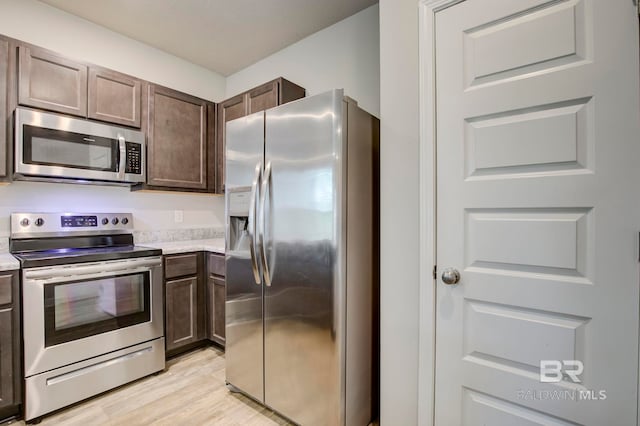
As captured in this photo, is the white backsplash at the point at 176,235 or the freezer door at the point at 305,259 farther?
the white backsplash at the point at 176,235

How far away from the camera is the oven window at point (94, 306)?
5.96 ft

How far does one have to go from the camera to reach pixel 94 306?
1972 mm

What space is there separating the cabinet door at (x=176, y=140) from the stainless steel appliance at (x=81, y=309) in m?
0.60

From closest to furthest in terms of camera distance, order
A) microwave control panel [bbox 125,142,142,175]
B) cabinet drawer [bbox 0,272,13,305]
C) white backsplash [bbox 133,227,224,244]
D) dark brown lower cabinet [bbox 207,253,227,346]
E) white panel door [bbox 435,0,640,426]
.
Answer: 1. white panel door [bbox 435,0,640,426]
2. cabinet drawer [bbox 0,272,13,305]
3. microwave control panel [bbox 125,142,142,175]
4. dark brown lower cabinet [bbox 207,253,227,346]
5. white backsplash [bbox 133,227,224,244]

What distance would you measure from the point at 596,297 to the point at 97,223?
3.03 metres

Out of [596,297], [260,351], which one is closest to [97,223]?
[260,351]

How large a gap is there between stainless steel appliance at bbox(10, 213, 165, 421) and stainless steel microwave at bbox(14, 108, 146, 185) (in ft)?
1.26

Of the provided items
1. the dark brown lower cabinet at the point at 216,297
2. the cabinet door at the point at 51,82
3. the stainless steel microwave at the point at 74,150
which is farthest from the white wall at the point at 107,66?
the dark brown lower cabinet at the point at 216,297

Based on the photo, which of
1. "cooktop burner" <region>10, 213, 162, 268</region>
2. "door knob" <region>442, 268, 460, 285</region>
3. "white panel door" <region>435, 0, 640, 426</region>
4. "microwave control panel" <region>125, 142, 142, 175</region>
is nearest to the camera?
"white panel door" <region>435, 0, 640, 426</region>

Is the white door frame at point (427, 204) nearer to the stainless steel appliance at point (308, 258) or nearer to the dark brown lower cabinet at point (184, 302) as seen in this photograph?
the stainless steel appliance at point (308, 258)

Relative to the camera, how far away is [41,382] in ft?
5.78

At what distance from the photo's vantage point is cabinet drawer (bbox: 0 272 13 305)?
1.65 m

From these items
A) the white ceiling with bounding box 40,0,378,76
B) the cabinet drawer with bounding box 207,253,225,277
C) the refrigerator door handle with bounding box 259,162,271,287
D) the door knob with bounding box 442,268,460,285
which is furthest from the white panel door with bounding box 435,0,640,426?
the cabinet drawer with bounding box 207,253,225,277

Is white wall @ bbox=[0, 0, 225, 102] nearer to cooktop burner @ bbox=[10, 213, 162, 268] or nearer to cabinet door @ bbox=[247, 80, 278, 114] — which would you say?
cabinet door @ bbox=[247, 80, 278, 114]
